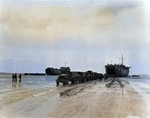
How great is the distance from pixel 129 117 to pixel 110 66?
7287 centimetres

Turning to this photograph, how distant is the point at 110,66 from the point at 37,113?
7351cm

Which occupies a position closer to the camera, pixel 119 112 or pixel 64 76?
pixel 119 112

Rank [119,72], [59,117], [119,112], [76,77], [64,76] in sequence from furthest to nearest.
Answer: [119,72], [76,77], [64,76], [119,112], [59,117]

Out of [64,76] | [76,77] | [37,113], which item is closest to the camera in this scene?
[37,113]

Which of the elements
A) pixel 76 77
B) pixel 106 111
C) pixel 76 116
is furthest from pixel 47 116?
pixel 76 77

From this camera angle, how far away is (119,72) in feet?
256

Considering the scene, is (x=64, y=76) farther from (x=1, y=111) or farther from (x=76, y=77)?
(x=1, y=111)

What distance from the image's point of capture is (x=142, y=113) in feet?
25.5

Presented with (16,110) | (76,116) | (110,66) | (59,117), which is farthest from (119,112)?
(110,66)

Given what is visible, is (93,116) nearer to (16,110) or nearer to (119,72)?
(16,110)

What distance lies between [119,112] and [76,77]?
20.9 m

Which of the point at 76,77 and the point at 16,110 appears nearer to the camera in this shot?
the point at 16,110

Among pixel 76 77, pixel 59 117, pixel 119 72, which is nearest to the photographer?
pixel 59 117

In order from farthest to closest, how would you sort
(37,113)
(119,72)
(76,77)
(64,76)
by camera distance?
(119,72), (76,77), (64,76), (37,113)
